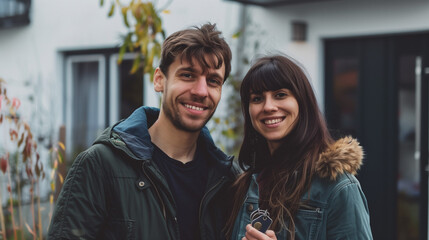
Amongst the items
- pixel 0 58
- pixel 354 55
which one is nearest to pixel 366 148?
pixel 354 55

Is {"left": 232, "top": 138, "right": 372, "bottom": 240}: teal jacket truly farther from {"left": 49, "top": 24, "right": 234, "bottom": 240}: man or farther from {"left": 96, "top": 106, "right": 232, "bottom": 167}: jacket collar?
{"left": 96, "top": 106, "right": 232, "bottom": 167}: jacket collar

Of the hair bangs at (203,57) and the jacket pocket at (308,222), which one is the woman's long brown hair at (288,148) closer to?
the jacket pocket at (308,222)

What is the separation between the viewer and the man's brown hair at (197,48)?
252 cm

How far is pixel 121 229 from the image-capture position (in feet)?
7.55

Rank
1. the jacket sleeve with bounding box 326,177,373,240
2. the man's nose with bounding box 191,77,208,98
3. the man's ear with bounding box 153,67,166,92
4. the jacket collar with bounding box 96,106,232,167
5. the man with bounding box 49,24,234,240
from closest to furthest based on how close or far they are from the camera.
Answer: the jacket sleeve with bounding box 326,177,373,240 < the man with bounding box 49,24,234,240 < the jacket collar with bounding box 96,106,232,167 < the man's nose with bounding box 191,77,208,98 < the man's ear with bounding box 153,67,166,92

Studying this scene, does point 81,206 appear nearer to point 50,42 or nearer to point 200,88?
point 200,88

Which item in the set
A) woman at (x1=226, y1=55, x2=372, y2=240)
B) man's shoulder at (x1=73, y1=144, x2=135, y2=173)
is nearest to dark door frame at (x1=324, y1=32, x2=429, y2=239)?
woman at (x1=226, y1=55, x2=372, y2=240)

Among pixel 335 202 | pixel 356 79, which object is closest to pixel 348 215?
pixel 335 202

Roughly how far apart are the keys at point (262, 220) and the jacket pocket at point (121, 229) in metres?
0.50

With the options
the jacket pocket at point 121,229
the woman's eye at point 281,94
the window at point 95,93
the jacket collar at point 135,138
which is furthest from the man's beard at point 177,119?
the window at point 95,93

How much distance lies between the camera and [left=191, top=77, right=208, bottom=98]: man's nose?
2514 mm

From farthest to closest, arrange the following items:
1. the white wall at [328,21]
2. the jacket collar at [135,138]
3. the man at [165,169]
Result: the white wall at [328,21] → the jacket collar at [135,138] → the man at [165,169]

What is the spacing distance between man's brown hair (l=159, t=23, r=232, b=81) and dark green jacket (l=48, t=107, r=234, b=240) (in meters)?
0.38

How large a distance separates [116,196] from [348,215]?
0.93m
